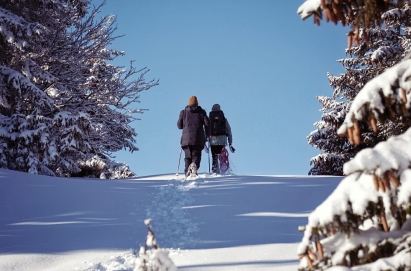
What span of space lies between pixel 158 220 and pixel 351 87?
14.7 meters

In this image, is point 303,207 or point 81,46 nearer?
point 303,207

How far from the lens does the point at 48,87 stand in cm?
1612

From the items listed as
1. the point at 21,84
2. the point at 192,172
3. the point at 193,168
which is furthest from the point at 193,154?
the point at 21,84

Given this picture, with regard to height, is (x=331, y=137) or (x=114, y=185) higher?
(x=331, y=137)

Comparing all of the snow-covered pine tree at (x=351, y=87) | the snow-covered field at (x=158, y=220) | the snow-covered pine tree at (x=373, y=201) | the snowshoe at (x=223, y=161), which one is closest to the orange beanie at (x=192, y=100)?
the snow-covered field at (x=158, y=220)

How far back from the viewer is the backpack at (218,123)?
14570 millimetres

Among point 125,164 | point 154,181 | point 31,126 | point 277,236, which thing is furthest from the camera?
point 125,164

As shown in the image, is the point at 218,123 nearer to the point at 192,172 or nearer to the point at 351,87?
the point at 192,172

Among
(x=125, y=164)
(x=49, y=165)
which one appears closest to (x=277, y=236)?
(x=49, y=165)

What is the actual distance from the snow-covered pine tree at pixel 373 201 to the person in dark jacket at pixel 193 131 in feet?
32.8

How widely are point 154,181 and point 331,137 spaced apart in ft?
34.6

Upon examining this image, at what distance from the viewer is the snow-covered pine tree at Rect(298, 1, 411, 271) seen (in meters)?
2.31

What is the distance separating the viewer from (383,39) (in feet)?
61.6

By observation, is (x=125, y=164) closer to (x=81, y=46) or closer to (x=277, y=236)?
(x=81, y=46)
